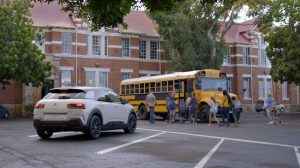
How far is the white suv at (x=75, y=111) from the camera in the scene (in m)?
14.0

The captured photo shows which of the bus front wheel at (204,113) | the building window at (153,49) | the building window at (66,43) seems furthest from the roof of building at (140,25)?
the bus front wheel at (204,113)

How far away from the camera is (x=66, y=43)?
41.5m

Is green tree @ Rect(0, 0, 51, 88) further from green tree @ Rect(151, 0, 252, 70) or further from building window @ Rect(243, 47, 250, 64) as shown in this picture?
building window @ Rect(243, 47, 250, 64)

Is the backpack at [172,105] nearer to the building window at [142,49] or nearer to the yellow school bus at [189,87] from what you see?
the yellow school bus at [189,87]

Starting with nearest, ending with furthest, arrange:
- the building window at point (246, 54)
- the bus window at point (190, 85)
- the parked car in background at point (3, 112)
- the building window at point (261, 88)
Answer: the bus window at point (190, 85)
the parked car in background at point (3, 112)
the building window at point (246, 54)
the building window at point (261, 88)

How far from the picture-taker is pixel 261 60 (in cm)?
5378

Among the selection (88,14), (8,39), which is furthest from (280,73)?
(88,14)

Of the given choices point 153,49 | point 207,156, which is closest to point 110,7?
point 207,156

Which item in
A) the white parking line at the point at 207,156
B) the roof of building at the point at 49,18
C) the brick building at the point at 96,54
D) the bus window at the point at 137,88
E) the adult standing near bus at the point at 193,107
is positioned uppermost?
the roof of building at the point at 49,18

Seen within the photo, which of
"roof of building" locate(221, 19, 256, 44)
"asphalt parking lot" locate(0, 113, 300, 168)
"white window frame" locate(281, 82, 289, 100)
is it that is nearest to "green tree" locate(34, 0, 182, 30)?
"asphalt parking lot" locate(0, 113, 300, 168)

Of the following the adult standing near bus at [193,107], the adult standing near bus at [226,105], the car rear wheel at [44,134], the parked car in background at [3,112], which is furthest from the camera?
the parked car in background at [3,112]

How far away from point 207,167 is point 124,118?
7797 millimetres

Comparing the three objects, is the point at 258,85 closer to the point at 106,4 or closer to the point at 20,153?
the point at 20,153

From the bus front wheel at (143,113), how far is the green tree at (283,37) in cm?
1143
